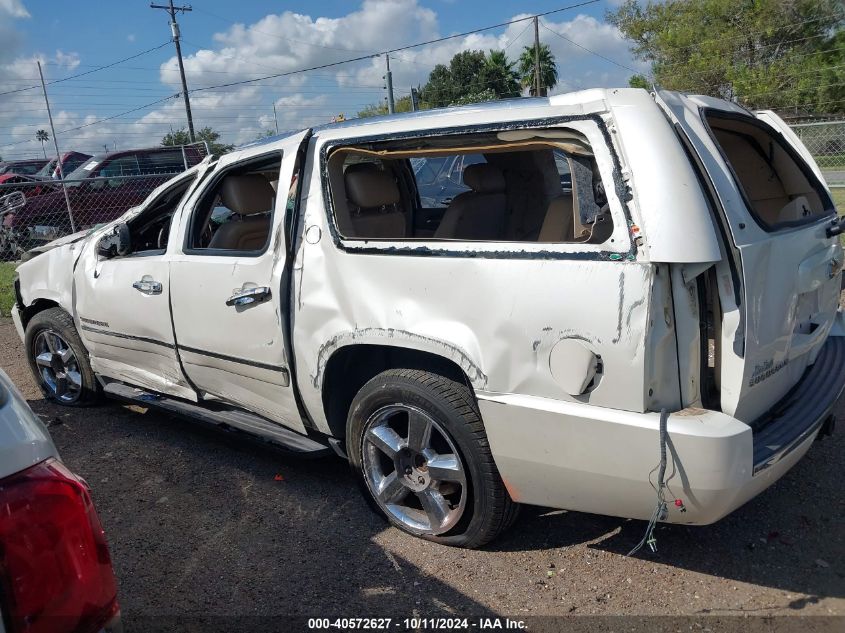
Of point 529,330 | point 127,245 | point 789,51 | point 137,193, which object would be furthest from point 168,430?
point 789,51

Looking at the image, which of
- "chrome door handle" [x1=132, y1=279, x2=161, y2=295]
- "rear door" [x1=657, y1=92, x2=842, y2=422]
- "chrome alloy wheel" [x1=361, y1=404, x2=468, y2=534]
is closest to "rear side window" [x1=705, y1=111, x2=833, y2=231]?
"rear door" [x1=657, y1=92, x2=842, y2=422]

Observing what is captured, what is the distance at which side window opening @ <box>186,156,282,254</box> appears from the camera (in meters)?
4.12

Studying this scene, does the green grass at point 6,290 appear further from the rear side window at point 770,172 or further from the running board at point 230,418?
the rear side window at point 770,172

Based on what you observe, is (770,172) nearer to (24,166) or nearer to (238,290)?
(238,290)

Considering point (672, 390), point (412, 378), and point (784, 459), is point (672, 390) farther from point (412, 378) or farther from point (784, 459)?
point (412, 378)

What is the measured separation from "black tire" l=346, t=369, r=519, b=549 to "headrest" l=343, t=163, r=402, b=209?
0.96 meters

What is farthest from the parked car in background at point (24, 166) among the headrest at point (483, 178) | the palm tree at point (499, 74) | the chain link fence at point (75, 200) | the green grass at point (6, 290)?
the palm tree at point (499, 74)

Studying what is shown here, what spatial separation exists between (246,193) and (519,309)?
2.29m

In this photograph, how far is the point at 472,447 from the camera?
2.84 meters

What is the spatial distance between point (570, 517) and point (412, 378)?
108cm

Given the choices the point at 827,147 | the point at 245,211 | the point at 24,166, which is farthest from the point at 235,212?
the point at 24,166

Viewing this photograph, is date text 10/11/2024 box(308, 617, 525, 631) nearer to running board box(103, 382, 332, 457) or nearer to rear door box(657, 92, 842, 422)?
running board box(103, 382, 332, 457)

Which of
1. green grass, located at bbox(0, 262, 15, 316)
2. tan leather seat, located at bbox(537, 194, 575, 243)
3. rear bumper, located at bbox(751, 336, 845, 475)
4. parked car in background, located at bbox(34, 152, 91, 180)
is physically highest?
parked car in background, located at bbox(34, 152, 91, 180)

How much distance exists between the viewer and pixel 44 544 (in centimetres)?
137
